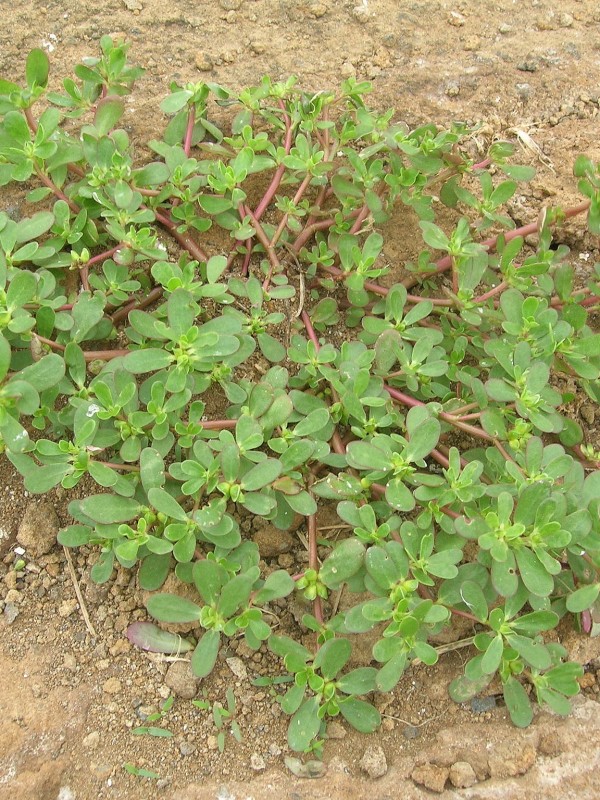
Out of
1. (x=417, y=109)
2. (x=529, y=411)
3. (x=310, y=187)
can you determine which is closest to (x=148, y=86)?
(x=310, y=187)

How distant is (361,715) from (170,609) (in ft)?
2.00

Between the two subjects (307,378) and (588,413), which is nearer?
(307,378)

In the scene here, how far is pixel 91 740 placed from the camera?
6.69 feet

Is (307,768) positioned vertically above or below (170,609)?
below

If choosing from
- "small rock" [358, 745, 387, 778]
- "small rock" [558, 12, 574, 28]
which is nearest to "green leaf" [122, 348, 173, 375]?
"small rock" [358, 745, 387, 778]

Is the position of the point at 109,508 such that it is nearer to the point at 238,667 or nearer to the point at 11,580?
the point at 11,580

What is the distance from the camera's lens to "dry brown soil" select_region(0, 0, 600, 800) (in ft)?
6.54

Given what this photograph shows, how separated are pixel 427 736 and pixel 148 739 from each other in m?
0.79

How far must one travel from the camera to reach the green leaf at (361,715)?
6.86ft

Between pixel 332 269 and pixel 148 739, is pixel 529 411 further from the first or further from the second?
pixel 148 739

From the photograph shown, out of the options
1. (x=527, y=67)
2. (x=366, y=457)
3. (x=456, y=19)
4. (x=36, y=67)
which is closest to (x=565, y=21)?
(x=527, y=67)

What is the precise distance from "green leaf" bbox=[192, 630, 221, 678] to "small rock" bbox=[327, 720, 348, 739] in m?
0.39

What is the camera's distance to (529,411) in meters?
2.35

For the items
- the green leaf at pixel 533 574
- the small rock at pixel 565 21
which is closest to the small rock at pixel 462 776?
the green leaf at pixel 533 574
